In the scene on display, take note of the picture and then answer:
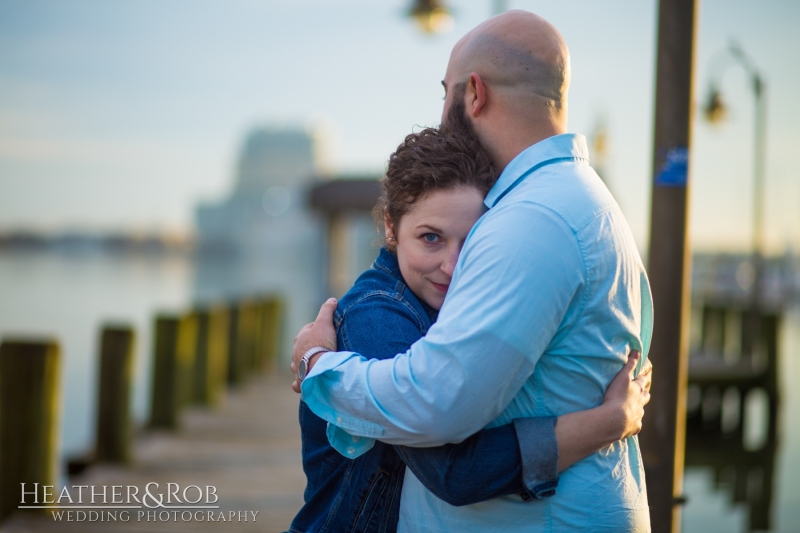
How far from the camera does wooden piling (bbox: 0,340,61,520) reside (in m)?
4.14

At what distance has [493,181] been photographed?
165 cm

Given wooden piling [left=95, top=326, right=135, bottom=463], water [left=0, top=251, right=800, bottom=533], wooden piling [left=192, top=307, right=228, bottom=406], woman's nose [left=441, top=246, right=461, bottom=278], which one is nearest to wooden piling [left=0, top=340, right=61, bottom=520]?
water [left=0, top=251, right=800, bottom=533]

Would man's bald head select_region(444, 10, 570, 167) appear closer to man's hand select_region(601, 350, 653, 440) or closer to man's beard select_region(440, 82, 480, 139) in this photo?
man's beard select_region(440, 82, 480, 139)

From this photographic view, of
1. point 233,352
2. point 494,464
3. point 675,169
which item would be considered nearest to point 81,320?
point 233,352

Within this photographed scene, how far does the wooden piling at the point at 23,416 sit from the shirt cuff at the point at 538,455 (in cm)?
350

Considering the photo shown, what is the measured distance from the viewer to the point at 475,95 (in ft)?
5.43

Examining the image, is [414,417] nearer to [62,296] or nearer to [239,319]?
[239,319]

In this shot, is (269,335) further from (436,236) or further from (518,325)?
(518,325)

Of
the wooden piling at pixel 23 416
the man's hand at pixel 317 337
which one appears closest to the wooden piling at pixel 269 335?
the wooden piling at pixel 23 416

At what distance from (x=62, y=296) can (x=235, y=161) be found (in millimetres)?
100835

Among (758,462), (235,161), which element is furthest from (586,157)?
(235,161)

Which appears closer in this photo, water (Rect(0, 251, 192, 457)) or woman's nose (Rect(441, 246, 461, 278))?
woman's nose (Rect(441, 246, 461, 278))

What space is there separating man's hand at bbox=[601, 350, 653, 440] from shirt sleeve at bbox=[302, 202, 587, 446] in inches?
7.9

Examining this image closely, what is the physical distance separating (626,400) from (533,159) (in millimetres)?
519
